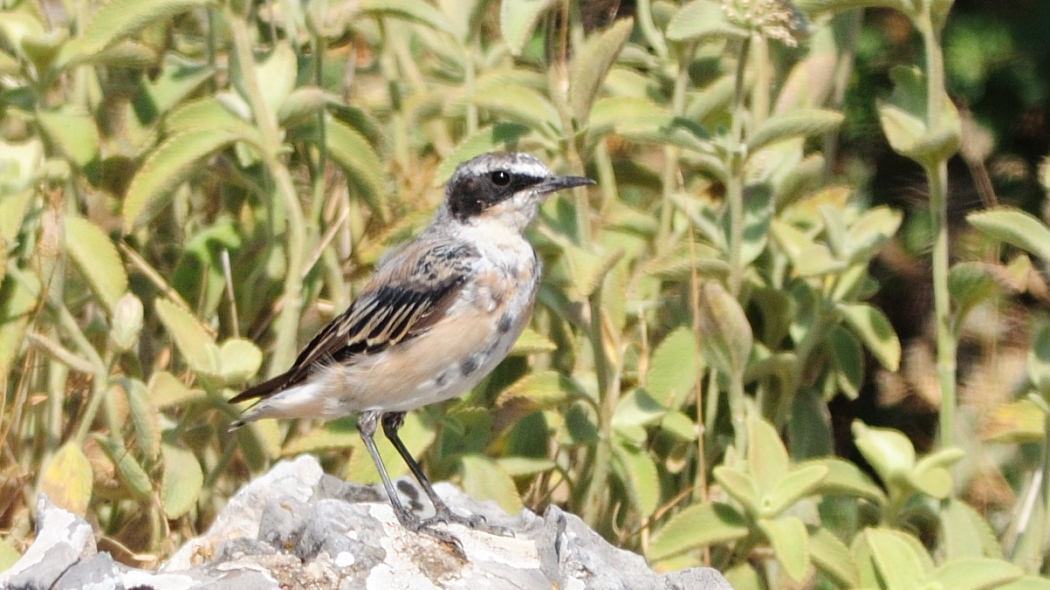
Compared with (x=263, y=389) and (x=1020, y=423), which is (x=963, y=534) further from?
(x=263, y=389)

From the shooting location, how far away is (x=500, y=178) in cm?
518

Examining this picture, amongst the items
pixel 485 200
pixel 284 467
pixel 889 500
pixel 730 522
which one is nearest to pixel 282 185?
pixel 485 200

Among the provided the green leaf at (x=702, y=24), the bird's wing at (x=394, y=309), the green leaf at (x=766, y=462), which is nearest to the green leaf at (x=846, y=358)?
the green leaf at (x=766, y=462)

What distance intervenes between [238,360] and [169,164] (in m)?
0.76

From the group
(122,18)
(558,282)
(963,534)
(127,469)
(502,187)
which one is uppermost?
(122,18)

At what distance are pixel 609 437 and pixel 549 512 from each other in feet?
3.28

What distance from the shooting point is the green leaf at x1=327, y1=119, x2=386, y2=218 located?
553 centimetres

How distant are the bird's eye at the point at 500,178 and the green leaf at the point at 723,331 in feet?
2.70

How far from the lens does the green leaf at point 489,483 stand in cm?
521

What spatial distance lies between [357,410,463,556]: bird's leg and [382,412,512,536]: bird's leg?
1.8 inches

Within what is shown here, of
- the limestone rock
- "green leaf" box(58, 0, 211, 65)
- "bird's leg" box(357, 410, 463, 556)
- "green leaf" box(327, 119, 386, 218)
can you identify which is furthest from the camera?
"green leaf" box(327, 119, 386, 218)

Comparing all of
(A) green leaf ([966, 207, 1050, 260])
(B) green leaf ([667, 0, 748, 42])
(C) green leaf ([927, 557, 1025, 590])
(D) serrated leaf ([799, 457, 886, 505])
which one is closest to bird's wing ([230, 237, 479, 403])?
(B) green leaf ([667, 0, 748, 42])

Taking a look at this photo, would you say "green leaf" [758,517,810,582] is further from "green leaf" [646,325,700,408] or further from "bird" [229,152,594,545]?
"bird" [229,152,594,545]

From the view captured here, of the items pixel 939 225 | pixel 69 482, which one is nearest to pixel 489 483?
pixel 69 482
